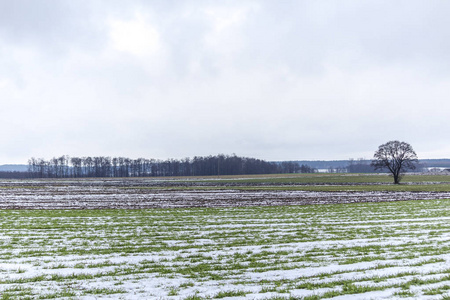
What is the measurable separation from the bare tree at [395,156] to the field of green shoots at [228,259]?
57.5 metres

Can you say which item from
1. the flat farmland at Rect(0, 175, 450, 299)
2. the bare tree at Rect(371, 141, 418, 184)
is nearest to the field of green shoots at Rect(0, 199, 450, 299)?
the flat farmland at Rect(0, 175, 450, 299)

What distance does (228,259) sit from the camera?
11.7 meters

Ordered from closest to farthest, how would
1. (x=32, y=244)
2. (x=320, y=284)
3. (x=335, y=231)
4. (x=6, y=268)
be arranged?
1. (x=320, y=284)
2. (x=6, y=268)
3. (x=32, y=244)
4. (x=335, y=231)

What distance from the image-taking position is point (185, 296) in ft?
26.9

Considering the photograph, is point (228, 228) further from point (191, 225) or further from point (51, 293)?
point (51, 293)

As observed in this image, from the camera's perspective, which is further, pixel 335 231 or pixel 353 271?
pixel 335 231

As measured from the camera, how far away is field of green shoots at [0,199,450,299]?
8.54 m

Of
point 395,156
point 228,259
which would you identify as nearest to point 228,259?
point 228,259

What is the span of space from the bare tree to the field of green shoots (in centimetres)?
5747

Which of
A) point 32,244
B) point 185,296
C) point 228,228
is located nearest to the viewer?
point 185,296

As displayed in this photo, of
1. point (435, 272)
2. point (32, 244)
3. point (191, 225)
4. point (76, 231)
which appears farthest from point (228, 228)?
point (435, 272)

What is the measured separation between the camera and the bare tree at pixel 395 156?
2864 inches

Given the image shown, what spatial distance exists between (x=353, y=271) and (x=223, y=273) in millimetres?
3896

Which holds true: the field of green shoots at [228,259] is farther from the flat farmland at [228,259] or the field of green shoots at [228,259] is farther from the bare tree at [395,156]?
the bare tree at [395,156]
